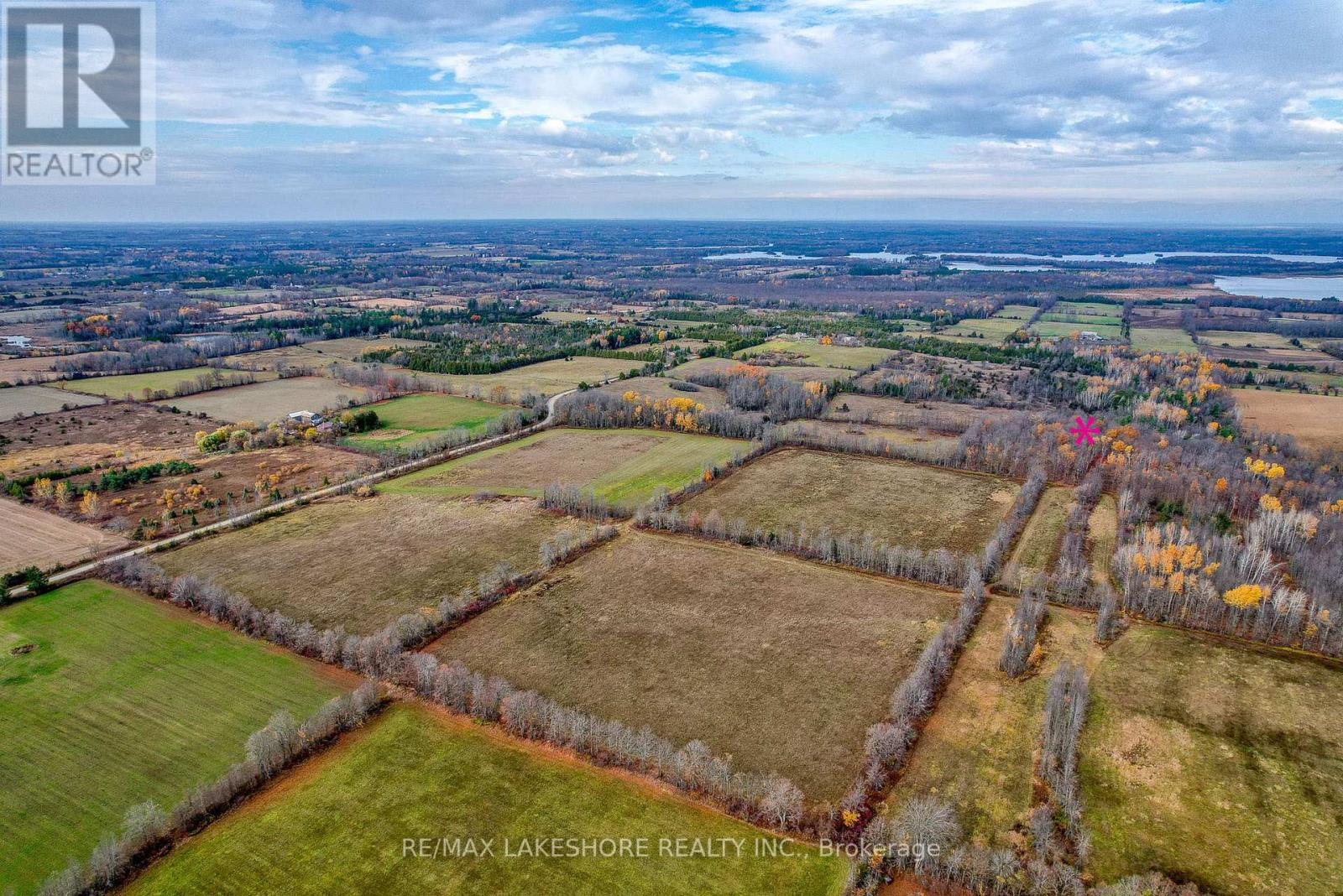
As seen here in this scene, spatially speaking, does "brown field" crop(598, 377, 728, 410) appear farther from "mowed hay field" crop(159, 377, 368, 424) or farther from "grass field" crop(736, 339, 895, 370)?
"mowed hay field" crop(159, 377, 368, 424)

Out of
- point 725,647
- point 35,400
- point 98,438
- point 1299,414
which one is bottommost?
point 725,647

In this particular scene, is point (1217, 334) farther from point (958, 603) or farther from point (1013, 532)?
point (958, 603)

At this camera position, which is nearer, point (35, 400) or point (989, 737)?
point (989, 737)

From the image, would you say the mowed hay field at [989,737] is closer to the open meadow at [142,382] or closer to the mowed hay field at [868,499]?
the mowed hay field at [868,499]

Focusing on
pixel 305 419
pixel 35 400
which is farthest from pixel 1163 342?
pixel 35 400

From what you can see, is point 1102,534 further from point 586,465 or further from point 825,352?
point 825,352

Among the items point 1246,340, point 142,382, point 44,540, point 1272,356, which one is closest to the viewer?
point 44,540

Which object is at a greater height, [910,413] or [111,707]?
[910,413]
